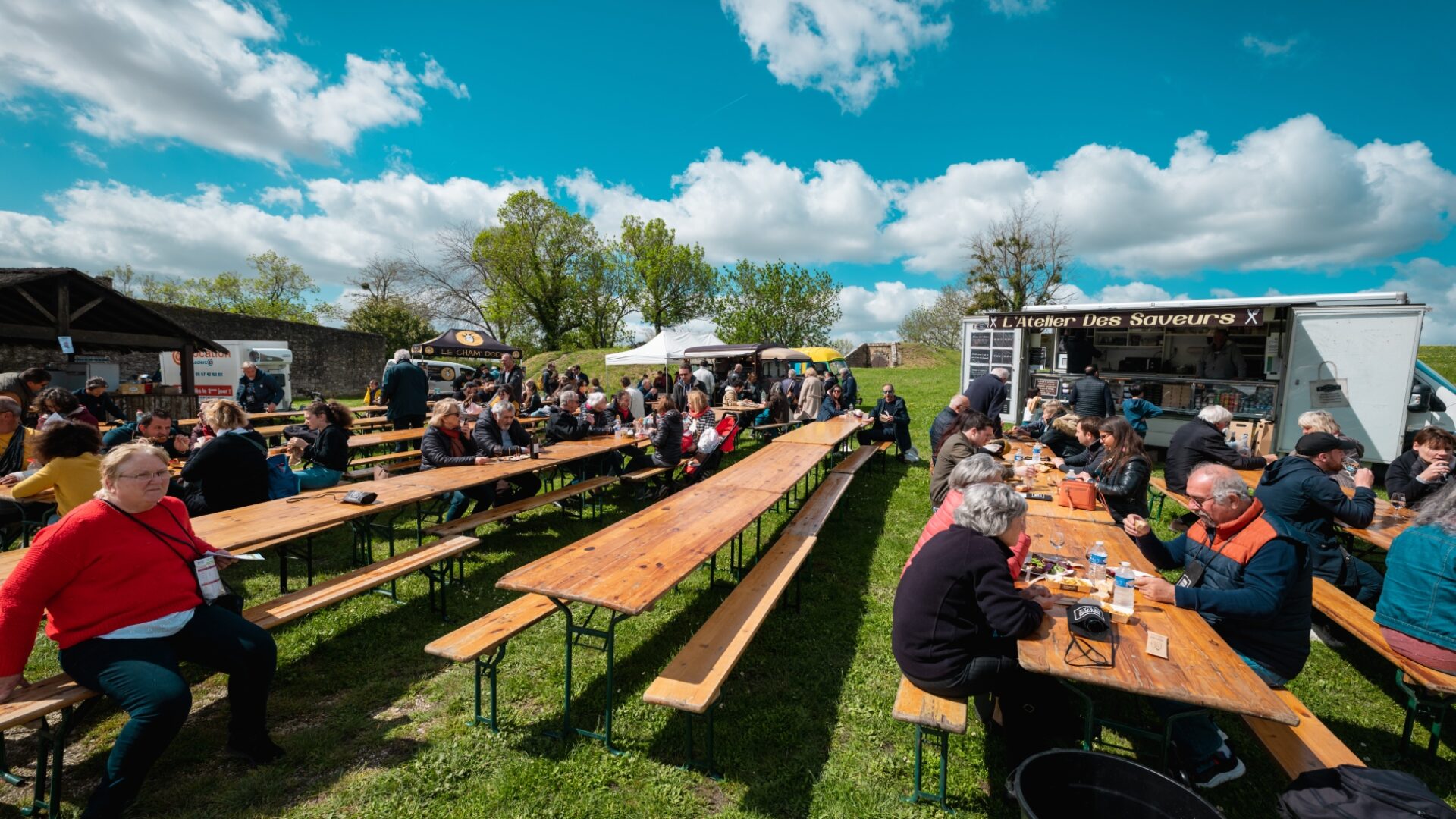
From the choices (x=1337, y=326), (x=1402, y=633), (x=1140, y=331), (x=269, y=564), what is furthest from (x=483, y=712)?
(x=1140, y=331)

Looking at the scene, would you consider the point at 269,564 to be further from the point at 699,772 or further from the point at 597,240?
the point at 597,240

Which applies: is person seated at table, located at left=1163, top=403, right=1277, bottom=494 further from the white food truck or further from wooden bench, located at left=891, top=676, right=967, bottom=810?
the white food truck

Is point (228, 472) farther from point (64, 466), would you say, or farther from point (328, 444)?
point (328, 444)

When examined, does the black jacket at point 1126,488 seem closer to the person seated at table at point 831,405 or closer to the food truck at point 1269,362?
the food truck at point 1269,362

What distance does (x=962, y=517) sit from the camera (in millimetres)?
2432

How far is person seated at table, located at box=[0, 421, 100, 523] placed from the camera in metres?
3.42

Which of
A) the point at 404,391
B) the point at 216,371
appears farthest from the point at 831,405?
the point at 216,371

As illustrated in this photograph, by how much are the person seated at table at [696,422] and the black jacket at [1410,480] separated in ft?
20.0

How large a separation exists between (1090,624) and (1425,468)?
473 centimetres

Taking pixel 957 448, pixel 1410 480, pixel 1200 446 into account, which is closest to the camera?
pixel 1410 480

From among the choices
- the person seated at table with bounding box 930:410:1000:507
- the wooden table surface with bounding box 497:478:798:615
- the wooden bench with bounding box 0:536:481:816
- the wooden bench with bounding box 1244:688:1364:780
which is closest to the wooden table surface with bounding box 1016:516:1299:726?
the wooden bench with bounding box 1244:688:1364:780

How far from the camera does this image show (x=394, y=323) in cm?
3281

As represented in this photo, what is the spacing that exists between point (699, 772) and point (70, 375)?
58.4ft

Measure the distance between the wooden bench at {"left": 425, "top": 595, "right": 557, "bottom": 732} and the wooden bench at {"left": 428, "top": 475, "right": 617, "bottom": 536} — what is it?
1.71 metres
